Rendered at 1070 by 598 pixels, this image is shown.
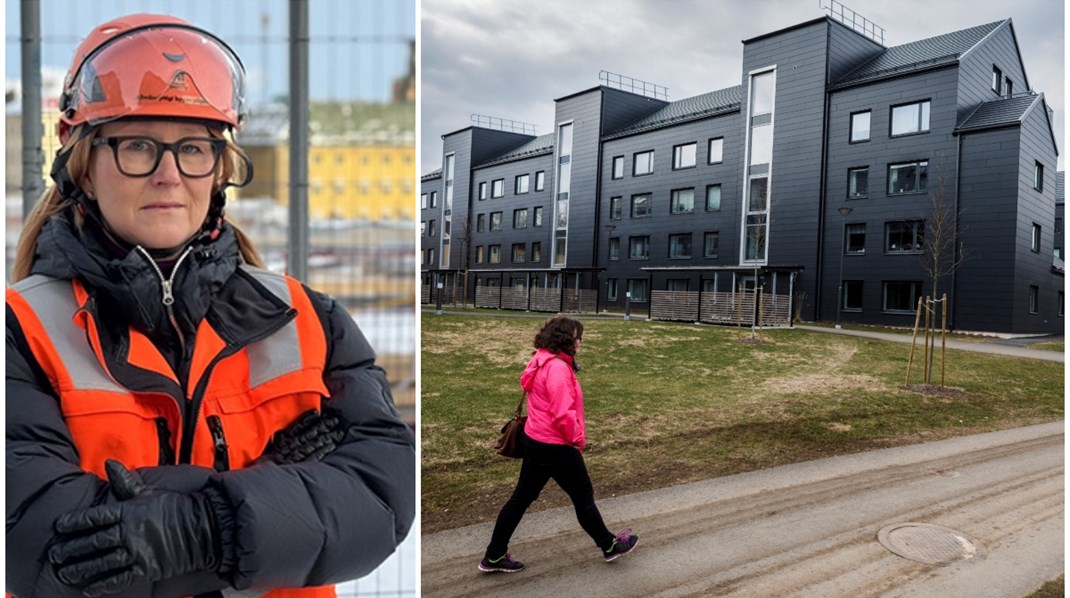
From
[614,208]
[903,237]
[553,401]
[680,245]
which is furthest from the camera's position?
[680,245]

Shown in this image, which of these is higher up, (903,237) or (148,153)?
(903,237)

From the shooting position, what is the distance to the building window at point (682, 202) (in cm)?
1514

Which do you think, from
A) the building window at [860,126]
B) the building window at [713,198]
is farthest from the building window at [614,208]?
the building window at [713,198]

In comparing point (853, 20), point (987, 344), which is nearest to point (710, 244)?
point (853, 20)

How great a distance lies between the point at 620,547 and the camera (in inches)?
102

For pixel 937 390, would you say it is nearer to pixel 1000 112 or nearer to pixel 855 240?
pixel 1000 112

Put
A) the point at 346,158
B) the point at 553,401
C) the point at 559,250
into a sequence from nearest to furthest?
the point at 346,158 < the point at 553,401 < the point at 559,250

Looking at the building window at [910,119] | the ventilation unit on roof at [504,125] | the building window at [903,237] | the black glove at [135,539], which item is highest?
the building window at [910,119]

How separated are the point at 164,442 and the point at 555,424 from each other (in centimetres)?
168

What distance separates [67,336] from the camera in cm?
66

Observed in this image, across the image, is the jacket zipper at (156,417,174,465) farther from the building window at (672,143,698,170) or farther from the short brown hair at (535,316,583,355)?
the building window at (672,143,698,170)

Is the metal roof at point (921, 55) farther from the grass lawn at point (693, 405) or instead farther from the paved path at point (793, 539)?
the paved path at point (793, 539)

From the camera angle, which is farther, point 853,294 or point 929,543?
point 853,294

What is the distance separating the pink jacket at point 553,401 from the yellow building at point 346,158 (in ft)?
4.23
